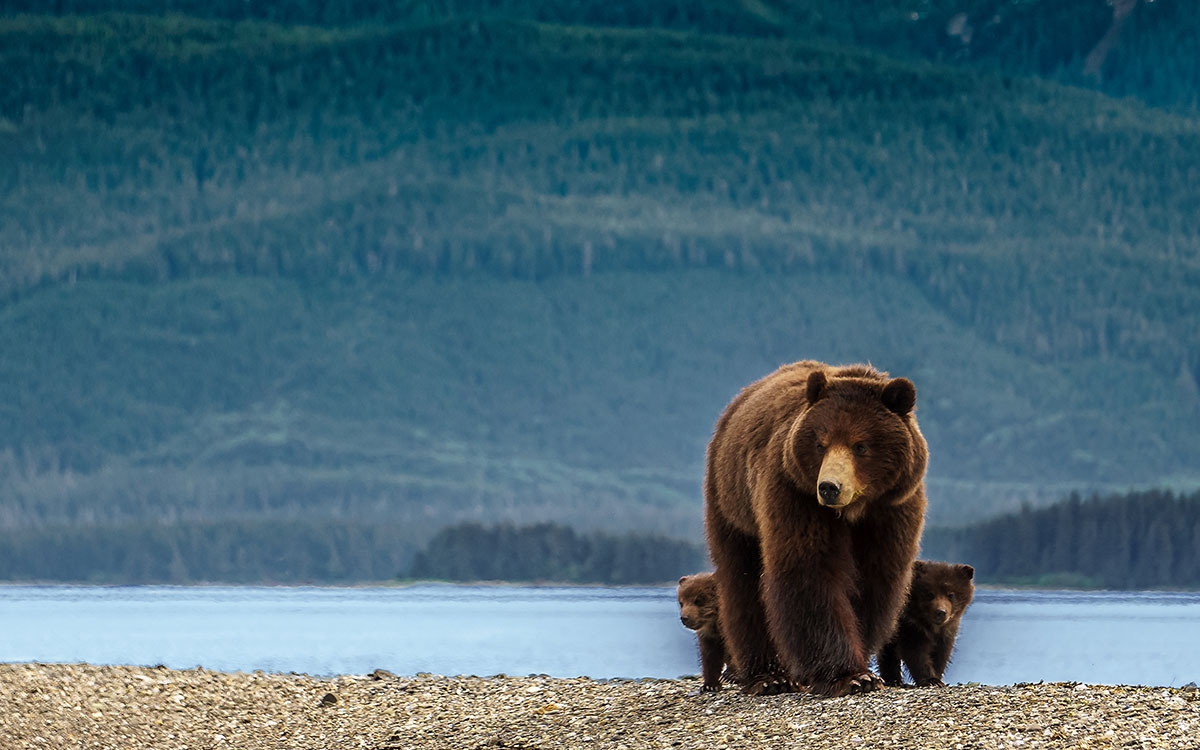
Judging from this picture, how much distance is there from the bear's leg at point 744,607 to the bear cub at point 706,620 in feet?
2.12

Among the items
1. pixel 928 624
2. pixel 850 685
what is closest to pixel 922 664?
pixel 928 624

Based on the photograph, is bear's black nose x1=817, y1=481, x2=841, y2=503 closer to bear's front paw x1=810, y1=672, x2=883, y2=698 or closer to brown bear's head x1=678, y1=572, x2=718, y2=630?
bear's front paw x1=810, y1=672, x2=883, y2=698

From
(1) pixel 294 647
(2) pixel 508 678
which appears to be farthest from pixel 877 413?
(1) pixel 294 647

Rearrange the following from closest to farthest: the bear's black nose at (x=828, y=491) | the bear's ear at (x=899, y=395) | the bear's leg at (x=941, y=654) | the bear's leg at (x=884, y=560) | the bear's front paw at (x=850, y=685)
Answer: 1. the bear's black nose at (x=828, y=491)
2. the bear's ear at (x=899, y=395)
3. the bear's front paw at (x=850, y=685)
4. the bear's leg at (x=884, y=560)
5. the bear's leg at (x=941, y=654)

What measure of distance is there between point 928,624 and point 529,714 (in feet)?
11.7

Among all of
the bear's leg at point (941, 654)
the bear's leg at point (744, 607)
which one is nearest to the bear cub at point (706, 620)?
the bear's leg at point (744, 607)

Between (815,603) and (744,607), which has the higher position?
(815,603)

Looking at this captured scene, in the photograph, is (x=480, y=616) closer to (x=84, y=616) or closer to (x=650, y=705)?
(x=84, y=616)

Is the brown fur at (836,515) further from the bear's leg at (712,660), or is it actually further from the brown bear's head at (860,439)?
the bear's leg at (712,660)

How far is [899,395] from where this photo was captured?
1183 centimetres

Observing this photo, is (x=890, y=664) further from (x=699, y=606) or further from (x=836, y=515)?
(x=836, y=515)

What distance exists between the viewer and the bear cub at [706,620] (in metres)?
14.0

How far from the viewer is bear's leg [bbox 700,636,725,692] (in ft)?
46.5

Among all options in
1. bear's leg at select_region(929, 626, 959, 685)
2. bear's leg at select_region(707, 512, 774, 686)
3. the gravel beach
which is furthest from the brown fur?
bear's leg at select_region(929, 626, 959, 685)
